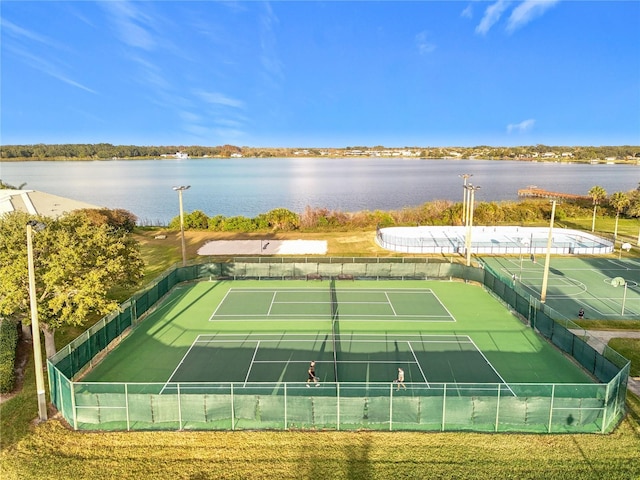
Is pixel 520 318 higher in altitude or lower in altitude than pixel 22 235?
lower

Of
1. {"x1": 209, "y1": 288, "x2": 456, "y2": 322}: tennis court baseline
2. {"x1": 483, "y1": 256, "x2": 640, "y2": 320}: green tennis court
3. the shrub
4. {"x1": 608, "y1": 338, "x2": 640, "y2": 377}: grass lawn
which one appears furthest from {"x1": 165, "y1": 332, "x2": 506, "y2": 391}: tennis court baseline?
{"x1": 483, "y1": 256, "x2": 640, "y2": 320}: green tennis court

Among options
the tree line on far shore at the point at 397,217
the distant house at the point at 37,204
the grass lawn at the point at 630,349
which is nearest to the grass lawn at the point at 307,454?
the grass lawn at the point at 630,349

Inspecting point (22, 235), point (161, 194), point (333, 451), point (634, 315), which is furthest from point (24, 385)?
point (161, 194)

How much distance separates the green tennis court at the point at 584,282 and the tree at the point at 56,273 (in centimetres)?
2672

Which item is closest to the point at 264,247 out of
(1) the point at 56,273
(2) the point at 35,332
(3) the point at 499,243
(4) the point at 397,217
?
(4) the point at 397,217

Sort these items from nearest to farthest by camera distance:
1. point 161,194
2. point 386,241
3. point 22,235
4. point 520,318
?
point 22,235
point 520,318
point 386,241
point 161,194

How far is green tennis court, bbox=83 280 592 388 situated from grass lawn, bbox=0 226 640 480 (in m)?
2.12

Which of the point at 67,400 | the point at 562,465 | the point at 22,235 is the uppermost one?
the point at 22,235

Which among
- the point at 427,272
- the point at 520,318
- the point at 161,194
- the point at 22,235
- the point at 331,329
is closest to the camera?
the point at 22,235

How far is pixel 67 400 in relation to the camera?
15398 millimetres

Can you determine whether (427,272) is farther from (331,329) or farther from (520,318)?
(331,329)

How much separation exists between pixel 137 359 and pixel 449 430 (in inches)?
575

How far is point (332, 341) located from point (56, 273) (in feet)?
43.8

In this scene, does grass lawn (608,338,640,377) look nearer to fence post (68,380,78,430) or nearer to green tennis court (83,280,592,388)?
green tennis court (83,280,592,388)
